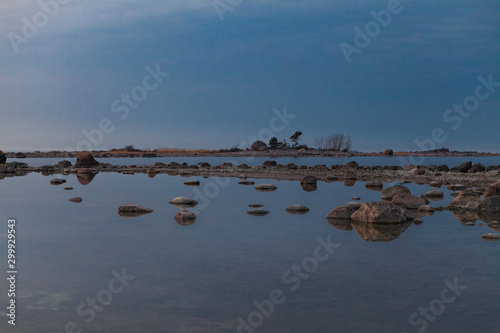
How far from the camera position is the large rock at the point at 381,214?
661 inches

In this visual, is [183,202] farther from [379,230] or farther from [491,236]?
[491,236]

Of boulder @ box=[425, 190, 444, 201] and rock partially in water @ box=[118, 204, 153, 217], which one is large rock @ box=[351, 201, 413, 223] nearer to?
rock partially in water @ box=[118, 204, 153, 217]

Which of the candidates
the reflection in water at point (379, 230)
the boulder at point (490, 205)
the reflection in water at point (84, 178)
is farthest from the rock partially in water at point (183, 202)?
the reflection in water at point (84, 178)

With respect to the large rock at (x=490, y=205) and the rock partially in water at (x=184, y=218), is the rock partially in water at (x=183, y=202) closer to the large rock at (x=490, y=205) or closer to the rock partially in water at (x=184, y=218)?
the rock partially in water at (x=184, y=218)

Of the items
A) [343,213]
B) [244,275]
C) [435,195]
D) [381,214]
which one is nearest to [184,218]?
[343,213]

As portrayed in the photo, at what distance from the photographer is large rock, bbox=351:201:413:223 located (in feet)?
55.1

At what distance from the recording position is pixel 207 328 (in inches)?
274

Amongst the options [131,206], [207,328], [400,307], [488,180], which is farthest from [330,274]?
[488,180]

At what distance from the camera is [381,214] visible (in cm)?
1681

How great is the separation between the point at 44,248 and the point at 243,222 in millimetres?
7034

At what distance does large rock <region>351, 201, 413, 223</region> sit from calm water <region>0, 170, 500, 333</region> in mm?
873

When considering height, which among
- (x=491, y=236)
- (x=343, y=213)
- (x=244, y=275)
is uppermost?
(x=343, y=213)

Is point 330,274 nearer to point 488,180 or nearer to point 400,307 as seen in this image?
point 400,307

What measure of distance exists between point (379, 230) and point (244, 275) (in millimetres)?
7274
